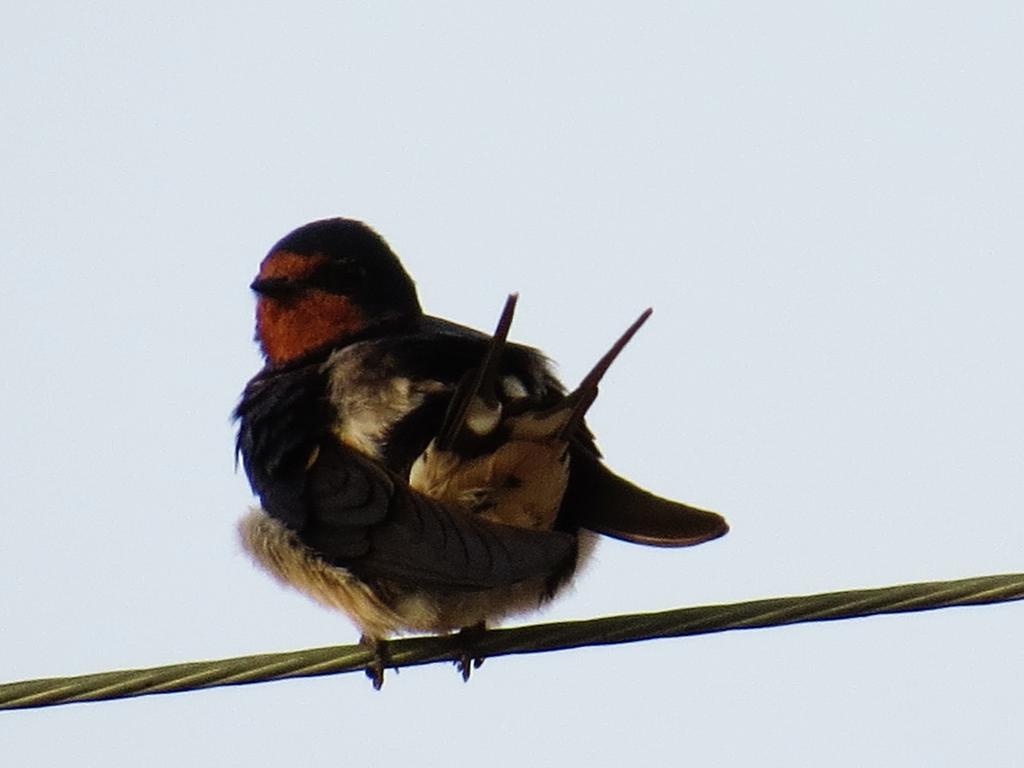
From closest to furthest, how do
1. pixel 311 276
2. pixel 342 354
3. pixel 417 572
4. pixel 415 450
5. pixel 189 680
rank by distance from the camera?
pixel 189 680 → pixel 417 572 → pixel 415 450 → pixel 342 354 → pixel 311 276

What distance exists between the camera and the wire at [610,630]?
3.26 meters

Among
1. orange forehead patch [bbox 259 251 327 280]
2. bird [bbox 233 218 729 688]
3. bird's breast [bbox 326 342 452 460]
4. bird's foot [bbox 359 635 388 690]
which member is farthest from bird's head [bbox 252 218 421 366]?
bird's foot [bbox 359 635 388 690]

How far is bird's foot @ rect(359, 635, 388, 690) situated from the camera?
4.50m

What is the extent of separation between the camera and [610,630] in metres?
3.56

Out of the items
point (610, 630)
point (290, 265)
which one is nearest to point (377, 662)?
point (610, 630)

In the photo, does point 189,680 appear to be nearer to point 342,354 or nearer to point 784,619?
point 784,619

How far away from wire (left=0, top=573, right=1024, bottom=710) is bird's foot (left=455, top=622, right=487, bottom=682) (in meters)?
0.62

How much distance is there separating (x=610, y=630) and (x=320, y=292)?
7.64 ft

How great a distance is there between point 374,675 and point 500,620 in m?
0.33

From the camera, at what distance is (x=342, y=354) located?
17.0 feet

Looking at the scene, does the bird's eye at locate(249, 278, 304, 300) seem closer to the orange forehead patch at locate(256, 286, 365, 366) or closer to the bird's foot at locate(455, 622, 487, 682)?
the orange forehead patch at locate(256, 286, 365, 366)

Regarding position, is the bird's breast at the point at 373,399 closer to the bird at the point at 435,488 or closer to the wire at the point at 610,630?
the bird at the point at 435,488

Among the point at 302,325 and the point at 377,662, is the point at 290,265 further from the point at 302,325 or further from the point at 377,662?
the point at 377,662

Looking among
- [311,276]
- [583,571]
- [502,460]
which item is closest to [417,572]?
[502,460]
